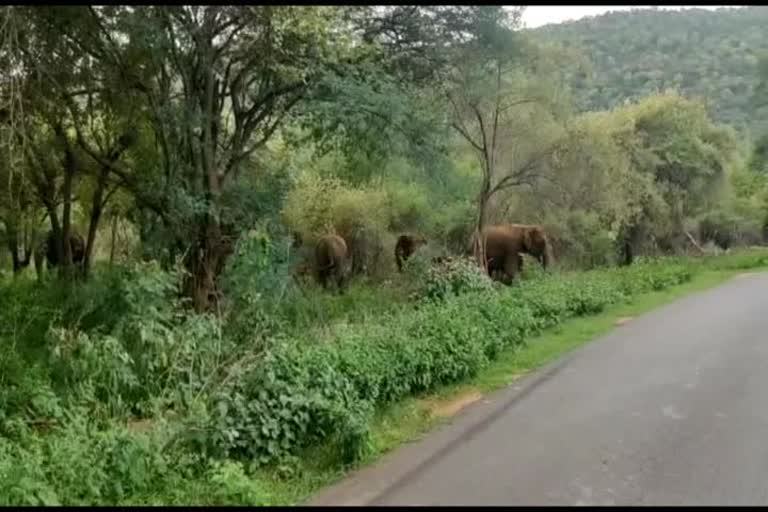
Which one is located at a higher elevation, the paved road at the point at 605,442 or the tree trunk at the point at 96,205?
the tree trunk at the point at 96,205

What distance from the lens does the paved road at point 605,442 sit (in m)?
5.86

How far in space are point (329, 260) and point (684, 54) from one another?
3895cm

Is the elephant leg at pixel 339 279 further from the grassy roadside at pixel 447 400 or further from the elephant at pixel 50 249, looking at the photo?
the elephant at pixel 50 249

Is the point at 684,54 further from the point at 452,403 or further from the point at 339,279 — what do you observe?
the point at 452,403

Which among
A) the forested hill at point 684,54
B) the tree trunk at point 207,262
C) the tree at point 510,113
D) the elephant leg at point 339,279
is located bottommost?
the elephant leg at point 339,279

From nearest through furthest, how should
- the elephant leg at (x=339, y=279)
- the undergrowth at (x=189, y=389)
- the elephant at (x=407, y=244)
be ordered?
the undergrowth at (x=189, y=389) → the elephant leg at (x=339, y=279) → the elephant at (x=407, y=244)

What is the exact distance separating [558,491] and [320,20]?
635 cm

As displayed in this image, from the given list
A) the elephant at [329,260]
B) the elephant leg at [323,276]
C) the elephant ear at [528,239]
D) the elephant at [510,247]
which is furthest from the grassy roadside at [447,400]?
the elephant leg at [323,276]

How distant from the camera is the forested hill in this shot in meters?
44.5

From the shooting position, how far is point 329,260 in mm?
21562

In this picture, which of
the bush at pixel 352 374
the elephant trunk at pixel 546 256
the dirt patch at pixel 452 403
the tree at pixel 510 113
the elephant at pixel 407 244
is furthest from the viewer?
the elephant trunk at pixel 546 256

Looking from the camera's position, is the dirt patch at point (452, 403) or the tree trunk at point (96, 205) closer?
the dirt patch at point (452, 403)

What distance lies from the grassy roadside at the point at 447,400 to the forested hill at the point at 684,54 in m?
27.4

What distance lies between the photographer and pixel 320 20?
9.71 meters
